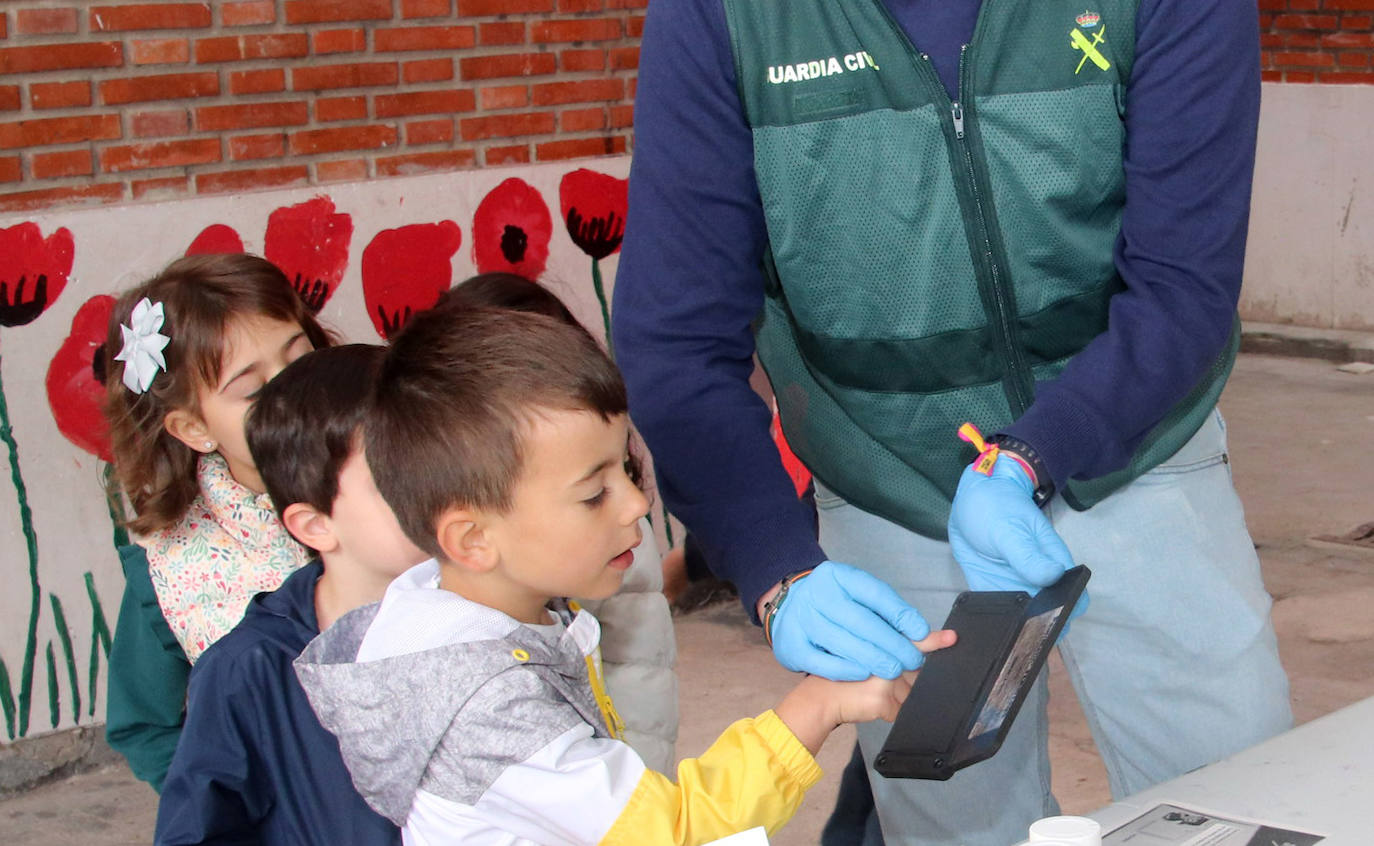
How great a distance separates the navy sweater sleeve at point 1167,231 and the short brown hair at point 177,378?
1460mm

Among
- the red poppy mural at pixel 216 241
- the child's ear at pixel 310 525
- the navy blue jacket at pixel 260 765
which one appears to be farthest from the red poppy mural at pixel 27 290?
the navy blue jacket at pixel 260 765

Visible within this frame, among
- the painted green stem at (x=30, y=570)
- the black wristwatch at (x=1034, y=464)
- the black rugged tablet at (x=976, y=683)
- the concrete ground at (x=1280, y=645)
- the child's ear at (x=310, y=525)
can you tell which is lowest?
the concrete ground at (x=1280, y=645)

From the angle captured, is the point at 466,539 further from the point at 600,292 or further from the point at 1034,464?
the point at 600,292

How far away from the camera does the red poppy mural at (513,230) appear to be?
449cm

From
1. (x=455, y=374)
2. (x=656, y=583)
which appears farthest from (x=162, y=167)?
(x=455, y=374)

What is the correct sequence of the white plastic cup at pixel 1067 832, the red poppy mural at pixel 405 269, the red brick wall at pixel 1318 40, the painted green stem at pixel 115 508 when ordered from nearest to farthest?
the white plastic cup at pixel 1067 832
the painted green stem at pixel 115 508
the red poppy mural at pixel 405 269
the red brick wall at pixel 1318 40

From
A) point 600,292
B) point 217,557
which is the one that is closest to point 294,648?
point 217,557

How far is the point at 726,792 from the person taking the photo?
159cm

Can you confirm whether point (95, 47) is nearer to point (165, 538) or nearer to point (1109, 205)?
point (165, 538)

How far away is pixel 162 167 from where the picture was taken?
3910mm

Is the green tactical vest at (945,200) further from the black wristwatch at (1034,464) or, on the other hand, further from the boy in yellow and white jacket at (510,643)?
the boy in yellow and white jacket at (510,643)

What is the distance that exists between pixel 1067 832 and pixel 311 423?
1221 millimetres

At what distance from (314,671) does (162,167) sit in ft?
8.34

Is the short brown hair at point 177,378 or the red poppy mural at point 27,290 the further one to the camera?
the red poppy mural at point 27,290
